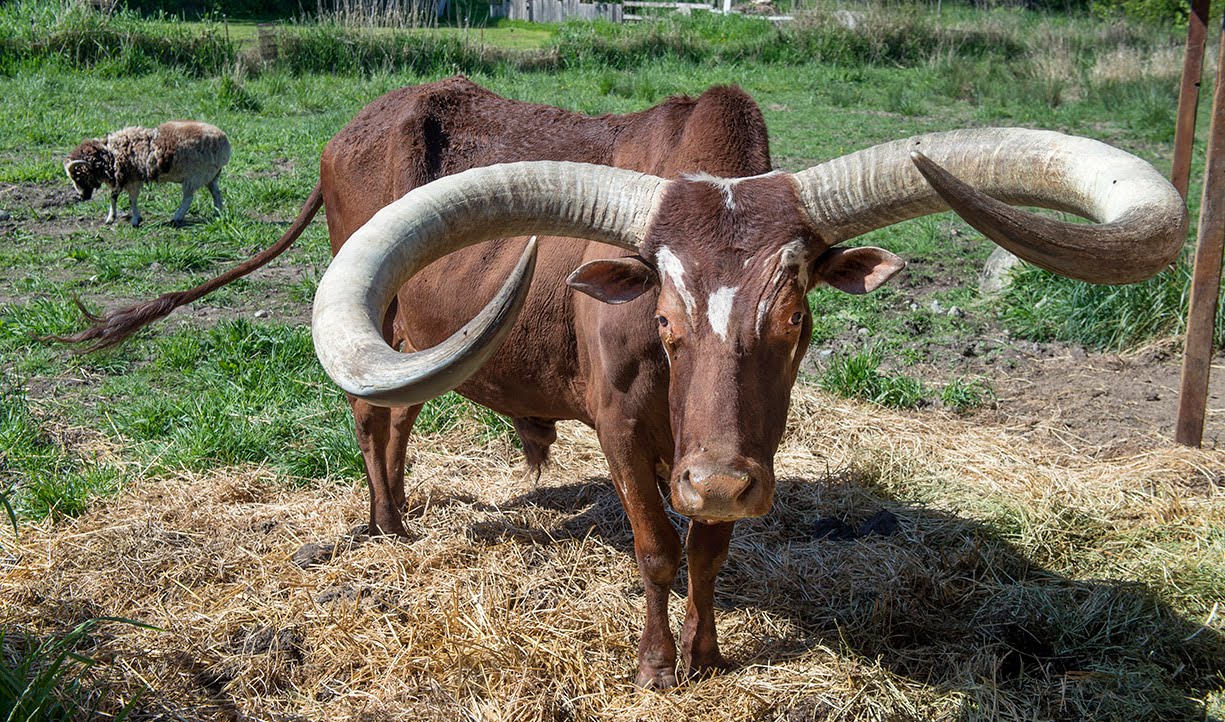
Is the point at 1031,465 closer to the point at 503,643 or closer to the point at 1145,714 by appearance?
the point at 1145,714

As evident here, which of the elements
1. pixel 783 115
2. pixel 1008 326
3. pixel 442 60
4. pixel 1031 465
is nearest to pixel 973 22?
pixel 783 115

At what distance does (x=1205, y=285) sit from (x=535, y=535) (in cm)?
356

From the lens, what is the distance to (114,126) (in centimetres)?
1169

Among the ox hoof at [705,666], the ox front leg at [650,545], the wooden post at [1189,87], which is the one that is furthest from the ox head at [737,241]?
the wooden post at [1189,87]

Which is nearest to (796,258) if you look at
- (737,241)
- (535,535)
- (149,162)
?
(737,241)

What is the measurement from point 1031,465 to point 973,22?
2033 centimetres

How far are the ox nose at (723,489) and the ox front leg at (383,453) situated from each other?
2.20 metres

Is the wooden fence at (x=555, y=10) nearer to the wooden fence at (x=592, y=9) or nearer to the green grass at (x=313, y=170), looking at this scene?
the wooden fence at (x=592, y=9)

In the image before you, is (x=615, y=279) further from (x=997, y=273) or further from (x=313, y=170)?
(x=313, y=170)

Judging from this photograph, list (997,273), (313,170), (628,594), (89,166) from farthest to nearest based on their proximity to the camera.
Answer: (313,170) → (89,166) → (997,273) → (628,594)

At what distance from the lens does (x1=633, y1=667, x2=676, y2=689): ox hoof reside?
12.0 ft

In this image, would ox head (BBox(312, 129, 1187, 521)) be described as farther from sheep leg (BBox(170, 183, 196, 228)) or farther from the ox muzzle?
sheep leg (BBox(170, 183, 196, 228))

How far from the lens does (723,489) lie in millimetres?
2668

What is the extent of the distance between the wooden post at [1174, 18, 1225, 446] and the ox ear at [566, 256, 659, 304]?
Result: 11.1ft
